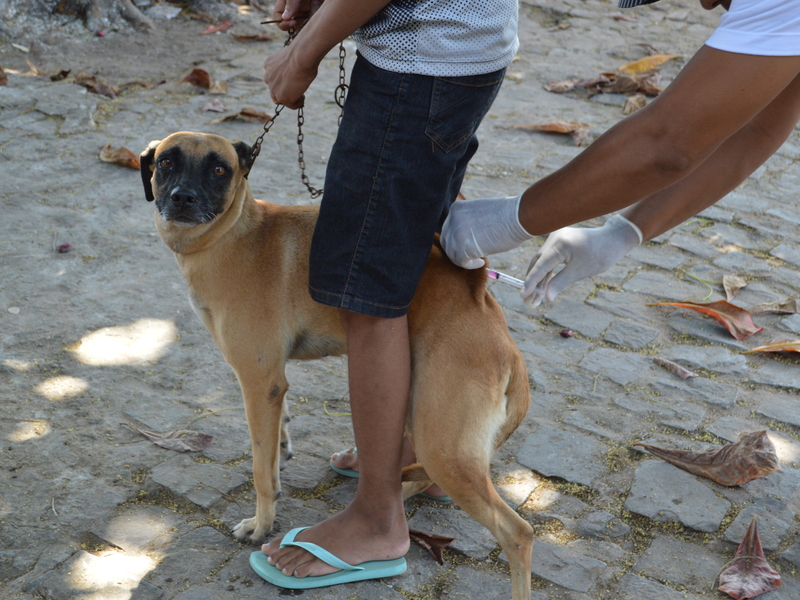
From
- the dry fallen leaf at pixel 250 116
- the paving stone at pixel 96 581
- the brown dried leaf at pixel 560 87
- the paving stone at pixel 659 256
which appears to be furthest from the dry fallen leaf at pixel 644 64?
the paving stone at pixel 96 581

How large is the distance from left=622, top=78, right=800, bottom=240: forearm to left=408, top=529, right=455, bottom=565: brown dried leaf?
1354 millimetres

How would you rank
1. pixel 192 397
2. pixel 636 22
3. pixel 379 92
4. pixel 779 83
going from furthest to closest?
pixel 636 22
pixel 192 397
pixel 379 92
pixel 779 83

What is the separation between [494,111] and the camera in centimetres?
744

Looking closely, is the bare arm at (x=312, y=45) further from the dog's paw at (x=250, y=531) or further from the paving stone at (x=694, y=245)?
the paving stone at (x=694, y=245)

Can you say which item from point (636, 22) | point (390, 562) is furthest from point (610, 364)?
point (636, 22)

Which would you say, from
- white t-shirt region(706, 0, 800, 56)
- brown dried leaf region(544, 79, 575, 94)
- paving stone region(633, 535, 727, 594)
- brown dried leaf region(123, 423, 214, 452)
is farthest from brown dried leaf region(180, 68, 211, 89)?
white t-shirt region(706, 0, 800, 56)

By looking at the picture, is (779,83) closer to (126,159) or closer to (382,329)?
(382,329)

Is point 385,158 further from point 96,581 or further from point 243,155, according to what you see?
point 96,581

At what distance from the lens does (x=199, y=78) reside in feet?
23.6

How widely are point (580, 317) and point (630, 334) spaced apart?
0.31 m

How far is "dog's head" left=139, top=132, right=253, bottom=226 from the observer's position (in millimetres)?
2664

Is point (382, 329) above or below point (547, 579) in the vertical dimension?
above

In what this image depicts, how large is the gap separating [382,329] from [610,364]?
2.02m

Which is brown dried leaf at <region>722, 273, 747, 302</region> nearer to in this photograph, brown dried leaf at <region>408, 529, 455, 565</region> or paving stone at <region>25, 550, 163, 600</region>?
brown dried leaf at <region>408, 529, 455, 565</region>
